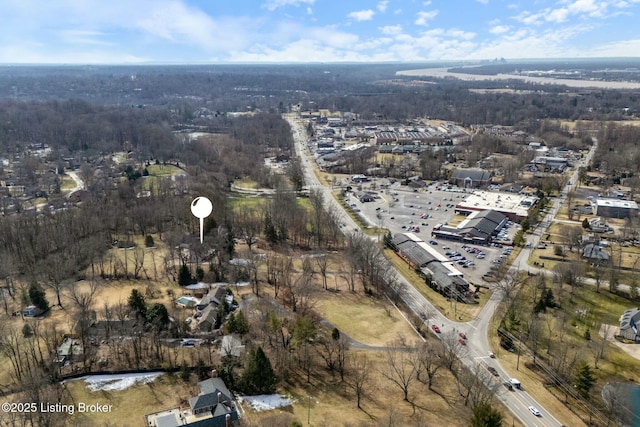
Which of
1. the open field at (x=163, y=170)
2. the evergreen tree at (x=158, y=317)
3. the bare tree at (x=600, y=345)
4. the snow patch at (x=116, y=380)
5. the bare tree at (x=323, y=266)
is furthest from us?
the open field at (x=163, y=170)

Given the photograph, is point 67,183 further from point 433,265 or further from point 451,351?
point 451,351

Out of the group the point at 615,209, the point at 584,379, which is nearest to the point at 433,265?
the point at 584,379

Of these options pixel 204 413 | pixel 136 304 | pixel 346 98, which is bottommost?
pixel 204 413

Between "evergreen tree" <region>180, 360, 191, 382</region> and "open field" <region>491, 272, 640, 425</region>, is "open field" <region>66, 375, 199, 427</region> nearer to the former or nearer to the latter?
"evergreen tree" <region>180, 360, 191, 382</region>

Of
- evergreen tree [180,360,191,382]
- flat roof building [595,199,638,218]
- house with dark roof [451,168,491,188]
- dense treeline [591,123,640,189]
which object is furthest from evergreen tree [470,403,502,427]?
dense treeline [591,123,640,189]

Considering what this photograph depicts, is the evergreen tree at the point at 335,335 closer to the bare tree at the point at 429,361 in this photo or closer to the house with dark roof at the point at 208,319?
the bare tree at the point at 429,361

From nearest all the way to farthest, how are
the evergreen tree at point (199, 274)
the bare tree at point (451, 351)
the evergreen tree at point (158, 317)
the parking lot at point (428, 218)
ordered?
1. the bare tree at point (451, 351)
2. the evergreen tree at point (158, 317)
3. the evergreen tree at point (199, 274)
4. the parking lot at point (428, 218)

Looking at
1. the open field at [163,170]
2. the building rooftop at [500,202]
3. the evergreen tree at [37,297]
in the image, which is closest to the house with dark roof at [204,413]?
the evergreen tree at [37,297]

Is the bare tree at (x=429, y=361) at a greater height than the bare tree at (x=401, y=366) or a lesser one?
greater
